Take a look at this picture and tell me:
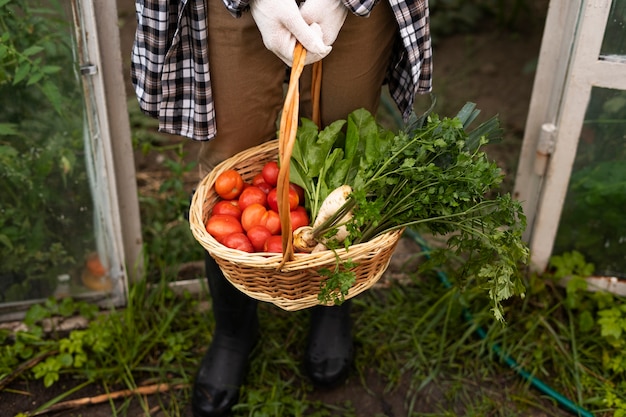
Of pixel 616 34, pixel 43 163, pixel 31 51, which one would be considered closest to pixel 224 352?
pixel 43 163

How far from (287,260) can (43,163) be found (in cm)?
97

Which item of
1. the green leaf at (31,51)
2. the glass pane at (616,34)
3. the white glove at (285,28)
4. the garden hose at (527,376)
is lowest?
the garden hose at (527,376)

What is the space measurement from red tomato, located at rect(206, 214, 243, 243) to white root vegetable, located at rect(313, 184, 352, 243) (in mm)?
191

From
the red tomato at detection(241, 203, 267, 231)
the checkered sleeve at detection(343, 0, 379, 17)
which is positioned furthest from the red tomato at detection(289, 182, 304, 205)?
the checkered sleeve at detection(343, 0, 379, 17)

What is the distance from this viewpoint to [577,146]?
6.87 ft

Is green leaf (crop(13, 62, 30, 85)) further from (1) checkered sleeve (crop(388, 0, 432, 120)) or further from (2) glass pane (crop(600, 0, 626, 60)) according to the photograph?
(2) glass pane (crop(600, 0, 626, 60))

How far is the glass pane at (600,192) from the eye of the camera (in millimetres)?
2035

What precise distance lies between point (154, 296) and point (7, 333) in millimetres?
463

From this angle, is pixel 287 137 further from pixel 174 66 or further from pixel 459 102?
pixel 459 102

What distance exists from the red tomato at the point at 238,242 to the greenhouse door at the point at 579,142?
105cm

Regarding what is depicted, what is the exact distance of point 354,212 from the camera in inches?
59.7

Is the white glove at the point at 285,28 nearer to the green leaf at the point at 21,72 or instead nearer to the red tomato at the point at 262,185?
the red tomato at the point at 262,185

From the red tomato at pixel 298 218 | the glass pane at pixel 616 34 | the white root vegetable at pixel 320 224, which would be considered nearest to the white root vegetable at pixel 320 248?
the white root vegetable at pixel 320 224

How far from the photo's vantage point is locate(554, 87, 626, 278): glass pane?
204 centimetres
